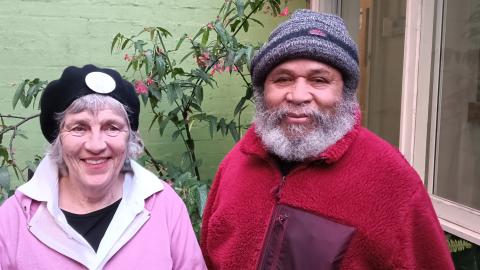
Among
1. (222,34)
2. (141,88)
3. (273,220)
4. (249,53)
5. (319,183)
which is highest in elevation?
(222,34)

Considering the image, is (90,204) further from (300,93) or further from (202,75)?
(202,75)

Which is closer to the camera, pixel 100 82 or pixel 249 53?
pixel 100 82

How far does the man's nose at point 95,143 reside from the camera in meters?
1.71

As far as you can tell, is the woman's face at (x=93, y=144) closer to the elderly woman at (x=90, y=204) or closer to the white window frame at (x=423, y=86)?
the elderly woman at (x=90, y=204)

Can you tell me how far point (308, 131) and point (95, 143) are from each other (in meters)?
0.69

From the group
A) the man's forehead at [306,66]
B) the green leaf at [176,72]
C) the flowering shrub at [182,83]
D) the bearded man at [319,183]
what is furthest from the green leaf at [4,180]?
the man's forehead at [306,66]

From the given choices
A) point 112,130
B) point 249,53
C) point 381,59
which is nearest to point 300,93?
point 112,130

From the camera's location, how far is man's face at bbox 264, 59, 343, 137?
5.26ft

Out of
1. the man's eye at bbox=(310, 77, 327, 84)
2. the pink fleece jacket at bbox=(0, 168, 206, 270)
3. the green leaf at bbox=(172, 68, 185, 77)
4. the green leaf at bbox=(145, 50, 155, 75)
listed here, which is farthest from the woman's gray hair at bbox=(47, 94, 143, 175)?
the green leaf at bbox=(172, 68, 185, 77)

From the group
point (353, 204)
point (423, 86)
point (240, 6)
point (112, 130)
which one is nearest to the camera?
point (353, 204)

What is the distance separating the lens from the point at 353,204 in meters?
1.56

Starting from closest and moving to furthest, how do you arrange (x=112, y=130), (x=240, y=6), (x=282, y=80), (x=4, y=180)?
(x=282, y=80) < (x=112, y=130) < (x=4, y=180) < (x=240, y=6)

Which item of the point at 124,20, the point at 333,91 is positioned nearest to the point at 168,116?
the point at 124,20

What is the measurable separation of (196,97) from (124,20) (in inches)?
32.4
